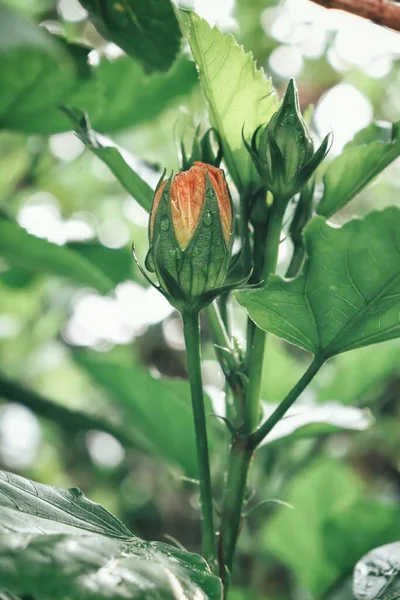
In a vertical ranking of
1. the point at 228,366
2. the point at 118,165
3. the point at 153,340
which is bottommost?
the point at 153,340

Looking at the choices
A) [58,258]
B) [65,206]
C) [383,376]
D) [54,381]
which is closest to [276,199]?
[58,258]

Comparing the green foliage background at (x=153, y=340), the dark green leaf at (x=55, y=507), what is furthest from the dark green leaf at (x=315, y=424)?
the dark green leaf at (x=55, y=507)

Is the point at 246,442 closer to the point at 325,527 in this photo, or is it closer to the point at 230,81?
the point at 230,81

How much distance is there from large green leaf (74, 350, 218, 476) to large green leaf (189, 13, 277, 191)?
1.43 feet

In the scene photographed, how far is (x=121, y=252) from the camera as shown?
0.87 m

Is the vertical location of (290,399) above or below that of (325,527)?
above

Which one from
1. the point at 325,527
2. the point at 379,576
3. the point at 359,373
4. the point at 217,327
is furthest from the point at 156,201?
the point at 359,373

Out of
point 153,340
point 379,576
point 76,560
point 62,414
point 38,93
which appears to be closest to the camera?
point 76,560

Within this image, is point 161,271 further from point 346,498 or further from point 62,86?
point 346,498

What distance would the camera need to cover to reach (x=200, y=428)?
0.42 m

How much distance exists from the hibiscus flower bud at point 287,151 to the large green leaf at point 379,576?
0.31m

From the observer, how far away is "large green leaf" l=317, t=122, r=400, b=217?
0.46 m

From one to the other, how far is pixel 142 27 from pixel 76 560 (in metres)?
0.42

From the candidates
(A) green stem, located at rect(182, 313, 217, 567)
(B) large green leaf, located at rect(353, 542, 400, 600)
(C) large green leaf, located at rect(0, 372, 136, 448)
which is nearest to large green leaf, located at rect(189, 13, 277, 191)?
(A) green stem, located at rect(182, 313, 217, 567)
